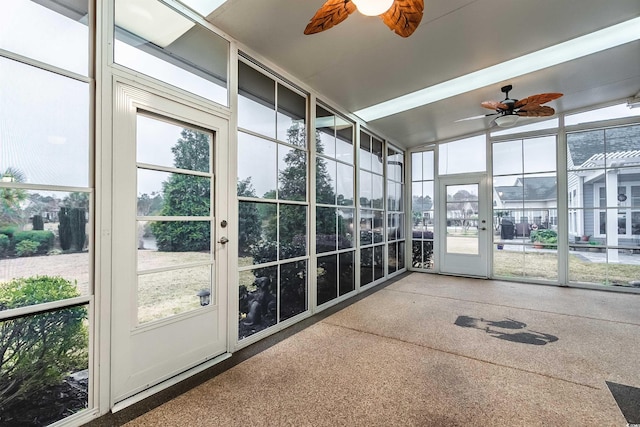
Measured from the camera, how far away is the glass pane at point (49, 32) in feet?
5.07

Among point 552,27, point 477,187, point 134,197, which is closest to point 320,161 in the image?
point 134,197

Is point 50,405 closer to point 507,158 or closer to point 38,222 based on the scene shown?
point 38,222

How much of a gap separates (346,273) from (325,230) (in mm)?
935

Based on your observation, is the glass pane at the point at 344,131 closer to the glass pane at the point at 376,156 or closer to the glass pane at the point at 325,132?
the glass pane at the point at 325,132

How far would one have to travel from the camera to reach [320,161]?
12.8ft

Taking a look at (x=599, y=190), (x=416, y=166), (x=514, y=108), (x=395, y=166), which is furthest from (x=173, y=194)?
(x=599, y=190)

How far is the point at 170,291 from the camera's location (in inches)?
89.2

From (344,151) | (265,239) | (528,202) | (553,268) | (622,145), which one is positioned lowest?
(553,268)

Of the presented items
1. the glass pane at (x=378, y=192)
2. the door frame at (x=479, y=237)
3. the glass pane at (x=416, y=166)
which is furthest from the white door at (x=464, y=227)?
the glass pane at (x=378, y=192)

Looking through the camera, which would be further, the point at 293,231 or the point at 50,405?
the point at 293,231

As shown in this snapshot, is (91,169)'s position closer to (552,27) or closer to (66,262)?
(66,262)

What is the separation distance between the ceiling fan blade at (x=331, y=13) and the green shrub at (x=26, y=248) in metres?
2.17

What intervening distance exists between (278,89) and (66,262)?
99.7 inches

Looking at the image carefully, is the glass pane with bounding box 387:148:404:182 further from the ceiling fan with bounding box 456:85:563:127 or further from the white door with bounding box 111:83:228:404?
the white door with bounding box 111:83:228:404
